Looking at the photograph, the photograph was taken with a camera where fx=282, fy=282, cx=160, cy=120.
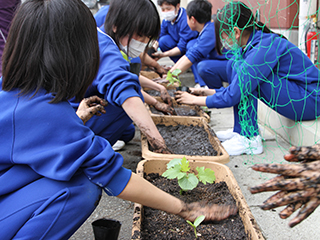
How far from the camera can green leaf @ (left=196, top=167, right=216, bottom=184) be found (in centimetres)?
144

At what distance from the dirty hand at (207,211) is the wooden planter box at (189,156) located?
418 millimetres

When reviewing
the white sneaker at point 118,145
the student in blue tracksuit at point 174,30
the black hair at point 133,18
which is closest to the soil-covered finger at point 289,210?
the black hair at point 133,18

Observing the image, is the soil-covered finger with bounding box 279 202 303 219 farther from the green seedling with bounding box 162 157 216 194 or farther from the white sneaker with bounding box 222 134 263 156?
the white sneaker with bounding box 222 134 263 156

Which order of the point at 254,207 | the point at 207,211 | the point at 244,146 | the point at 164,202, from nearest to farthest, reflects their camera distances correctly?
the point at 164,202, the point at 207,211, the point at 254,207, the point at 244,146

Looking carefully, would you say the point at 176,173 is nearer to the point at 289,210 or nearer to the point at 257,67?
the point at 289,210

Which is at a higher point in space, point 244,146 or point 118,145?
point 244,146

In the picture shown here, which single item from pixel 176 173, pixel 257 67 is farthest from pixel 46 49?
pixel 257 67

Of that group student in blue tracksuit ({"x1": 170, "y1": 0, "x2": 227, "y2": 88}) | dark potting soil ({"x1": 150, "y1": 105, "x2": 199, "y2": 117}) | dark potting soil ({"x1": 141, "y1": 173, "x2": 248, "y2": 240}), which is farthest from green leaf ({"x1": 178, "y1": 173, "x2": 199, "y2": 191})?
student in blue tracksuit ({"x1": 170, "y1": 0, "x2": 227, "y2": 88})

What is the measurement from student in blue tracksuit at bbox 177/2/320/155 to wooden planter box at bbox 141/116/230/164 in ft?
0.82

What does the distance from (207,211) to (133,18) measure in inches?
51.9

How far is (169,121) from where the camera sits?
245 cm

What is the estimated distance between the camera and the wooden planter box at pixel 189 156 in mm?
1649

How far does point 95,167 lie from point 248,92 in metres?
1.58

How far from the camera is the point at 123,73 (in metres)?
1.67
